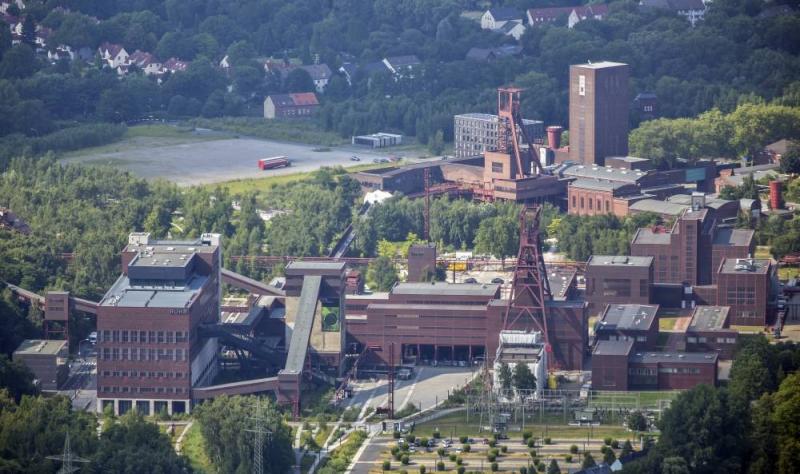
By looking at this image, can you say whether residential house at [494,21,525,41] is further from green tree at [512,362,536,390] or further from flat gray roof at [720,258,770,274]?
green tree at [512,362,536,390]

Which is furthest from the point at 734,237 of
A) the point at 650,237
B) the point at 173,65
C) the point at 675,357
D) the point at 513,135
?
the point at 173,65

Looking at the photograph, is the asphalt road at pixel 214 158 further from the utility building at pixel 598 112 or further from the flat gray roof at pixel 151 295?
the flat gray roof at pixel 151 295

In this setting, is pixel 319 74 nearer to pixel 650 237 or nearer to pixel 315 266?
pixel 650 237

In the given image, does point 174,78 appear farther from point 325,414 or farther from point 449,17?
point 325,414

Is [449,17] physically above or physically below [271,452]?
above

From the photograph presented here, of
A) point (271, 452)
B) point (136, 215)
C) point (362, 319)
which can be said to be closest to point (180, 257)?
point (362, 319)
